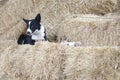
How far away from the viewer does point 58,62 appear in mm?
5062

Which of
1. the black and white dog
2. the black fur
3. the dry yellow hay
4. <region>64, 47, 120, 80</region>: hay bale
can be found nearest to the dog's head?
the black and white dog

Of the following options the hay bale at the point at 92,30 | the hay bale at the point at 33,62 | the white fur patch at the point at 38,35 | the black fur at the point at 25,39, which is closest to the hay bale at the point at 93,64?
the hay bale at the point at 33,62

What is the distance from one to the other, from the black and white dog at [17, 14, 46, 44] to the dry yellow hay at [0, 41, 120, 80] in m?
0.86

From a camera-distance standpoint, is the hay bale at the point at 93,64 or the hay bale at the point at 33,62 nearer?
the hay bale at the point at 93,64

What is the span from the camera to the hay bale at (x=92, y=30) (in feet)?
19.4

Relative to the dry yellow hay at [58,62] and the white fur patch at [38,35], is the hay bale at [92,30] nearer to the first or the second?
the white fur patch at [38,35]

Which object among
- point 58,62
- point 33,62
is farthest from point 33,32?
point 58,62

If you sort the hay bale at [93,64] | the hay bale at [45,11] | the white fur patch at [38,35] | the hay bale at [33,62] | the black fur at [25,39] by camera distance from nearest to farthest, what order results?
the hay bale at [93,64] < the hay bale at [33,62] < the black fur at [25,39] < the white fur patch at [38,35] < the hay bale at [45,11]

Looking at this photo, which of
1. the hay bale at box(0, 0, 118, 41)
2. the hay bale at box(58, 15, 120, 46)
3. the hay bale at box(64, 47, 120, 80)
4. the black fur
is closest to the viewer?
the hay bale at box(64, 47, 120, 80)

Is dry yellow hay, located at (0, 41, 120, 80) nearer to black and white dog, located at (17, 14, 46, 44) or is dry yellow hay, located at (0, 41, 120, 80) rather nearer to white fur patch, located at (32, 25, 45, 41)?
black and white dog, located at (17, 14, 46, 44)

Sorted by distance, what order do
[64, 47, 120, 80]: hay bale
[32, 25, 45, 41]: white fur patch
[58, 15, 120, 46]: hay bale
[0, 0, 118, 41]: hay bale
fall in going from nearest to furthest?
[64, 47, 120, 80]: hay bale, [58, 15, 120, 46]: hay bale, [32, 25, 45, 41]: white fur patch, [0, 0, 118, 41]: hay bale

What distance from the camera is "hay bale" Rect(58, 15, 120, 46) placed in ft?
19.4

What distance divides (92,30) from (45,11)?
1479mm

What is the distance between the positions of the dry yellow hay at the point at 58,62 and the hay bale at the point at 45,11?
5.17 feet
